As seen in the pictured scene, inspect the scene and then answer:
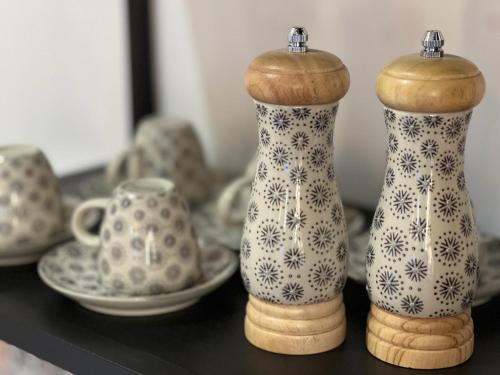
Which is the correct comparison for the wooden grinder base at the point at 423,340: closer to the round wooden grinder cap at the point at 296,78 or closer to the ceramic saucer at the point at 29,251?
the round wooden grinder cap at the point at 296,78

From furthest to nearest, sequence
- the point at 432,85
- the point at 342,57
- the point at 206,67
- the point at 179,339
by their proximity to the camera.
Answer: the point at 206,67, the point at 342,57, the point at 179,339, the point at 432,85

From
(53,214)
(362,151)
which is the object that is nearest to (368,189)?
(362,151)

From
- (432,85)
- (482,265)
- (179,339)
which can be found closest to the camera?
(432,85)

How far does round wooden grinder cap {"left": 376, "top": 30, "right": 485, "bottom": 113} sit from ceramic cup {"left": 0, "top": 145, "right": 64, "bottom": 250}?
0.36 metres

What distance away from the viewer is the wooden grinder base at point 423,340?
58 cm

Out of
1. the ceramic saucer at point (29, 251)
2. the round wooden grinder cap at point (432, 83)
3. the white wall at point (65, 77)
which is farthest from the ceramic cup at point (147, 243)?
the white wall at point (65, 77)

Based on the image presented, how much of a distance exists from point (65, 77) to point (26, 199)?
0.39 metres

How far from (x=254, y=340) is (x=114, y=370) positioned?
3.9 inches

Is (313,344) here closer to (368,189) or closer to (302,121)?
(302,121)

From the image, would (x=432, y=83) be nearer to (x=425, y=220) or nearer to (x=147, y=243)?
(x=425, y=220)

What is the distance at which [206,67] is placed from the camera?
3.39 ft

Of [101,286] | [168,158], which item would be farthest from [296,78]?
[168,158]

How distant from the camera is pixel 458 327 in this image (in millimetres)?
589

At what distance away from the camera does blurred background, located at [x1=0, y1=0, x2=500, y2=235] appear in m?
0.82
